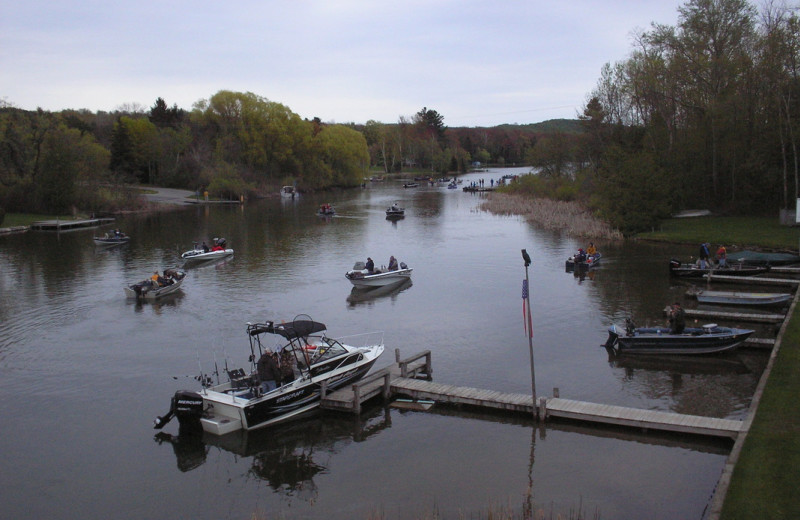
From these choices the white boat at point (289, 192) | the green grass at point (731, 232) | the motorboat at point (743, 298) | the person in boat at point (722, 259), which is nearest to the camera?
the motorboat at point (743, 298)

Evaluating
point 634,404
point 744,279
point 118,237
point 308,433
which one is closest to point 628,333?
point 634,404

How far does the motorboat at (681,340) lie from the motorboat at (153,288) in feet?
79.5

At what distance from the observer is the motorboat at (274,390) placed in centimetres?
1864

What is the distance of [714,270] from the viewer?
37.4 m

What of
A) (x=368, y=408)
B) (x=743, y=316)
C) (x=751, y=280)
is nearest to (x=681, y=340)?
(x=743, y=316)

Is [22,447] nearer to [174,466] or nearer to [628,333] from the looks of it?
[174,466]

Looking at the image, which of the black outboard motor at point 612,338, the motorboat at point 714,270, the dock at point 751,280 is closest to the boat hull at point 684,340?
the black outboard motor at point 612,338

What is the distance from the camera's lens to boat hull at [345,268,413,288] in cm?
3731

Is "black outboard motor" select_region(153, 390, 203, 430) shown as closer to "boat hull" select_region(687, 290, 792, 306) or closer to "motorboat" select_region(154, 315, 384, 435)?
"motorboat" select_region(154, 315, 384, 435)

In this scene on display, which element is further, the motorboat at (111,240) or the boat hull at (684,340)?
the motorboat at (111,240)

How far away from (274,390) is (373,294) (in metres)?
18.0

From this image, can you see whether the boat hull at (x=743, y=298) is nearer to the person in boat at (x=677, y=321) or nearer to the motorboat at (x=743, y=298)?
the motorboat at (x=743, y=298)

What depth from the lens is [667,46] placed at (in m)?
65.3

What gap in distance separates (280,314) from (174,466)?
1441 cm
